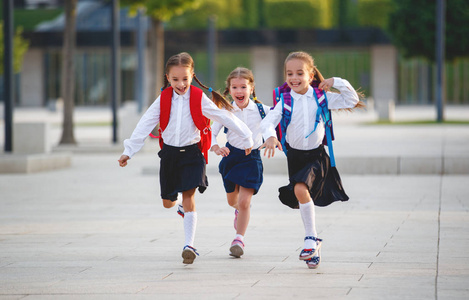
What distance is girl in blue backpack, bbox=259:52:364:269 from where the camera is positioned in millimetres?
7086

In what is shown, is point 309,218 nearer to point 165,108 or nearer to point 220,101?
point 220,101

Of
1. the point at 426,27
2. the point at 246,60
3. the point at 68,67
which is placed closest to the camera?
the point at 68,67

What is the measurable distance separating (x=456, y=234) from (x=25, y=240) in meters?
3.91

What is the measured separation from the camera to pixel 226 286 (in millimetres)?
6137

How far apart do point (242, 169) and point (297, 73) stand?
105 cm

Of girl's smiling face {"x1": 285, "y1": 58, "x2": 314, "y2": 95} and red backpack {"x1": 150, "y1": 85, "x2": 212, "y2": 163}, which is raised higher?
girl's smiling face {"x1": 285, "y1": 58, "x2": 314, "y2": 95}

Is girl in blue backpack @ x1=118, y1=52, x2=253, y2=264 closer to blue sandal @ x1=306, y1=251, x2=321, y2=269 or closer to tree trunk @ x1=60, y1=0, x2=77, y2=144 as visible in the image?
blue sandal @ x1=306, y1=251, x2=321, y2=269

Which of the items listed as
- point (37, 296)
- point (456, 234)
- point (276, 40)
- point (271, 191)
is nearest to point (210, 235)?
point (456, 234)

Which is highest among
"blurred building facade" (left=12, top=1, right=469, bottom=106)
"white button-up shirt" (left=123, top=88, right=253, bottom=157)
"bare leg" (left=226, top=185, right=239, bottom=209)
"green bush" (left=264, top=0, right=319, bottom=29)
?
"green bush" (left=264, top=0, right=319, bottom=29)

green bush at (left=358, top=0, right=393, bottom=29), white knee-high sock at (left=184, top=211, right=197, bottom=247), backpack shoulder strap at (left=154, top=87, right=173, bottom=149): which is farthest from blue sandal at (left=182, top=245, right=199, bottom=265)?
green bush at (left=358, top=0, right=393, bottom=29)

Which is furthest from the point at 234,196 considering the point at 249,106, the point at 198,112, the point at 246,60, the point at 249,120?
the point at 246,60

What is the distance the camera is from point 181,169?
731 cm

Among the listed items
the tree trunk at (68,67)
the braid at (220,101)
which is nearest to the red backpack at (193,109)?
the braid at (220,101)

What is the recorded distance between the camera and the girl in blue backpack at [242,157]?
768cm
